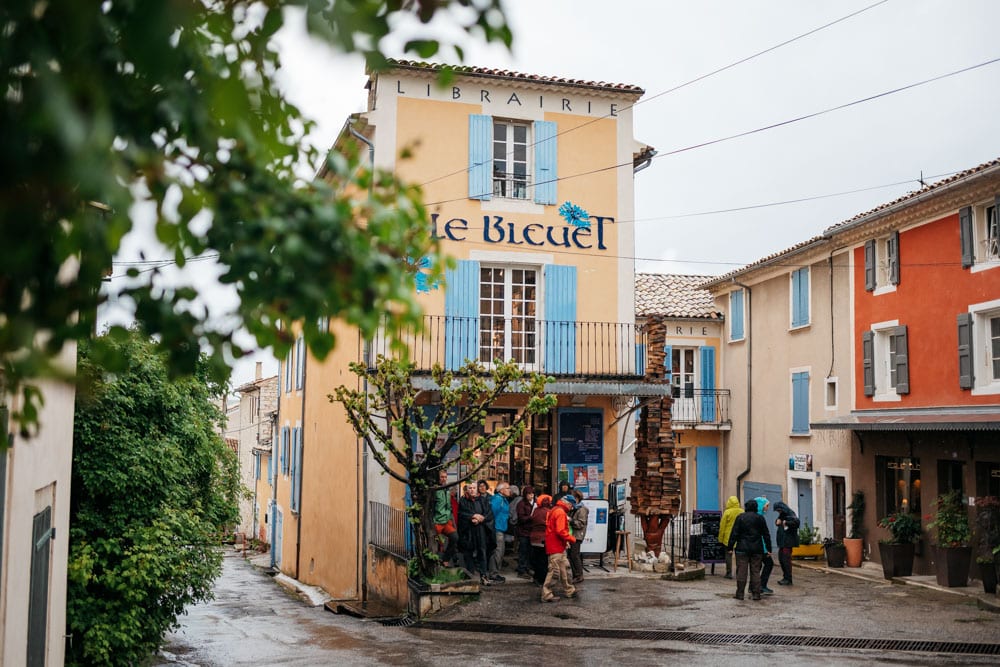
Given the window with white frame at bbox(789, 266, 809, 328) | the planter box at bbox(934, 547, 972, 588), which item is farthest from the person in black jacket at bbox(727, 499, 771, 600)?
the window with white frame at bbox(789, 266, 809, 328)

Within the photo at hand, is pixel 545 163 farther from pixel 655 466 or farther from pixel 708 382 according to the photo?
pixel 708 382

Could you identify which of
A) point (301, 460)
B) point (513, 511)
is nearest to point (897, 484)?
point (513, 511)

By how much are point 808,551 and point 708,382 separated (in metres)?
7.89

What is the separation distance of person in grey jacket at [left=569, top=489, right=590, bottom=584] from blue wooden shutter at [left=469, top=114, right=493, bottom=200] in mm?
5623

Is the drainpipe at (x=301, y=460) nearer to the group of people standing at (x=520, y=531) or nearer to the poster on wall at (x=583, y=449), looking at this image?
the poster on wall at (x=583, y=449)

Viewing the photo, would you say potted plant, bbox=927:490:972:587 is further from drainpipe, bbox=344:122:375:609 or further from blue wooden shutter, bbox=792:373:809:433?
drainpipe, bbox=344:122:375:609

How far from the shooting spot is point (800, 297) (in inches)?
973

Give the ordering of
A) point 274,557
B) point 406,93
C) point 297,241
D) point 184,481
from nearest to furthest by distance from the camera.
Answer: point 297,241
point 184,481
point 406,93
point 274,557

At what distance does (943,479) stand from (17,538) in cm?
1652

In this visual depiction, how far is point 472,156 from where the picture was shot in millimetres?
17594

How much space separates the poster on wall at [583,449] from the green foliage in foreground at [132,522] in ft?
21.9

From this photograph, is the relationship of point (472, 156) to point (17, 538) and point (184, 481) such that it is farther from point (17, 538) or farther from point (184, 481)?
point (17, 538)

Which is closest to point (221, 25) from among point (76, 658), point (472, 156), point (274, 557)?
point (76, 658)

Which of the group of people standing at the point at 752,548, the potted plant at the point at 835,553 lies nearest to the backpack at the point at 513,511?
the group of people standing at the point at 752,548
